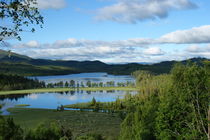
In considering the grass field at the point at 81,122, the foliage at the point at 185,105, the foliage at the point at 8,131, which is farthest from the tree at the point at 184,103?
the grass field at the point at 81,122

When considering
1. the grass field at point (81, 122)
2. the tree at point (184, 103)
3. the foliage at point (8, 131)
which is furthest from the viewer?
the grass field at point (81, 122)

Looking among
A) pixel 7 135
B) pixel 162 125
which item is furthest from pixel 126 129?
pixel 7 135

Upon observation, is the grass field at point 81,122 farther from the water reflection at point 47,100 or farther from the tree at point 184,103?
the tree at point 184,103

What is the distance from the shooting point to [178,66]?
63.3 feet

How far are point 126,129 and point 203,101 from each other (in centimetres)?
1677

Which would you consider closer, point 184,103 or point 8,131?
point 184,103

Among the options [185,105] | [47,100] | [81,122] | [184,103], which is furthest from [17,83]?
[184,103]

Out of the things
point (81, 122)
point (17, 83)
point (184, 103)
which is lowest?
point (81, 122)

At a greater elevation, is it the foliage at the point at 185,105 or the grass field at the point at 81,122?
the foliage at the point at 185,105

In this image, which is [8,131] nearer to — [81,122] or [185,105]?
[185,105]

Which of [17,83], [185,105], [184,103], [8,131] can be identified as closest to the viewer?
[184,103]

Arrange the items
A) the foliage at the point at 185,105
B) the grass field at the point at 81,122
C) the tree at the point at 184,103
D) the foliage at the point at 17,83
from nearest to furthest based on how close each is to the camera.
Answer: the foliage at the point at 185,105, the tree at the point at 184,103, the grass field at the point at 81,122, the foliage at the point at 17,83

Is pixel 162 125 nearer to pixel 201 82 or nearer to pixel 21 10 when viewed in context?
pixel 201 82

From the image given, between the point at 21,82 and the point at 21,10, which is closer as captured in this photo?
the point at 21,10
